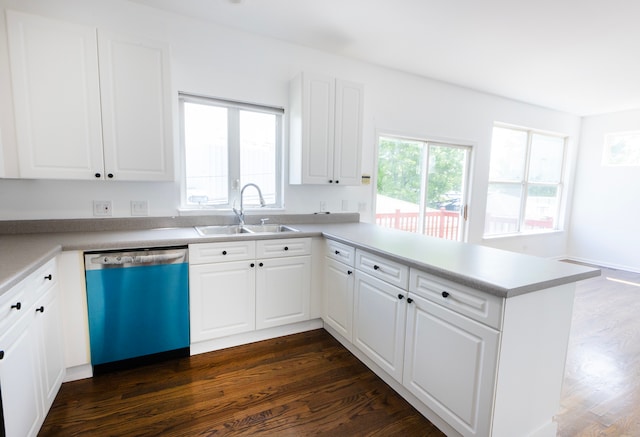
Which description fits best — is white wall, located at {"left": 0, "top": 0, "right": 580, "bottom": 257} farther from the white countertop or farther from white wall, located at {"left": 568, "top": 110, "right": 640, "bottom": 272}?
white wall, located at {"left": 568, "top": 110, "right": 640, "bottom": 272}

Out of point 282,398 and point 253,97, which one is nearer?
point 282,398

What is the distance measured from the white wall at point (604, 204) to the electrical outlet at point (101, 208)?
6.92 m

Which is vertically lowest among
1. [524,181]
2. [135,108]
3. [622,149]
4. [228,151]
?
[524,181]

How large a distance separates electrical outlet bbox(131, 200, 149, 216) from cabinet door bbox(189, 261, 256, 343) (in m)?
0.70

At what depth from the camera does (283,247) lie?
2391mm

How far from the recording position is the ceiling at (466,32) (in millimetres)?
2186

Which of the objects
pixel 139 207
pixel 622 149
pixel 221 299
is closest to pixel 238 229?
pixel 221 299

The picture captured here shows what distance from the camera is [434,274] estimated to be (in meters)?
1.51

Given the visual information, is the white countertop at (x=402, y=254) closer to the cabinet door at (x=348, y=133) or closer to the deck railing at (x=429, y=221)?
the cabinet door at (x=348, y=133)

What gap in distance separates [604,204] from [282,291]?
5765 millimetres

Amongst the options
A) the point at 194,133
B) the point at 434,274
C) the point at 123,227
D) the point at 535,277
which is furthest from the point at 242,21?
the point at 535,277

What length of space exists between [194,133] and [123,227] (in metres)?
0.95

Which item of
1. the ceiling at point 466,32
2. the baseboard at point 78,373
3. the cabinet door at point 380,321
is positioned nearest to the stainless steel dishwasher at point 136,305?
the baseboard at point 78,373

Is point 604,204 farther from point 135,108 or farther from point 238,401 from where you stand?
point 135,108
